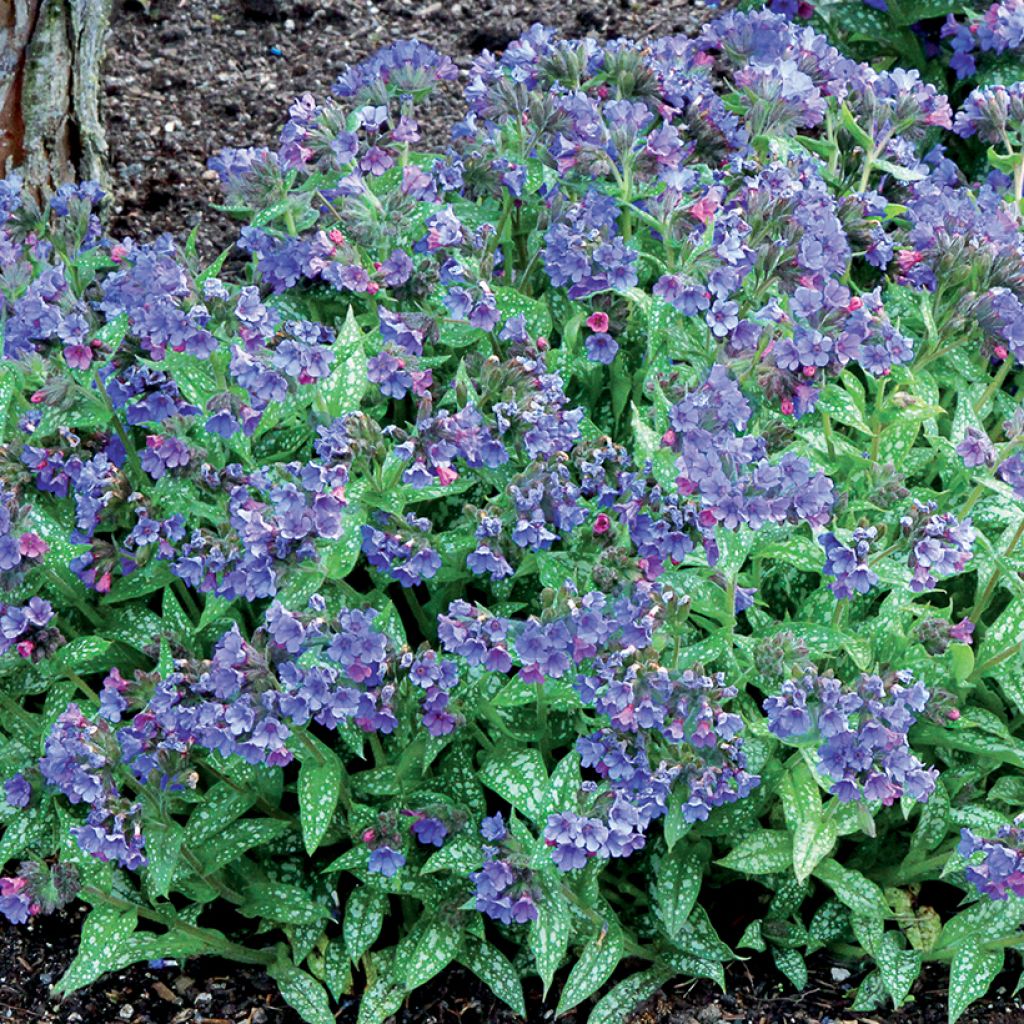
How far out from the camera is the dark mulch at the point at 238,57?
15.5ft

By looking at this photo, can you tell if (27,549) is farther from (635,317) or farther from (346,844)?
(635,317)

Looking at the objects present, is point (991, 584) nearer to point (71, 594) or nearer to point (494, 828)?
point (494, 828)

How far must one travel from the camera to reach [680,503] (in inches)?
99.9

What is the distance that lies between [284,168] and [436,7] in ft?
8.10

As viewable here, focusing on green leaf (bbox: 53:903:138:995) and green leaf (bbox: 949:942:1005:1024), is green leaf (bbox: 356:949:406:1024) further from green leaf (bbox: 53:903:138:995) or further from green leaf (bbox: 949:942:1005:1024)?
green leaf (bbox: 949:942:1005:1024)

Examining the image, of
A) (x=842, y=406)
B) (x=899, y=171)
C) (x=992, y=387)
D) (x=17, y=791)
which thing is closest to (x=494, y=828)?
(x=17, y=791)

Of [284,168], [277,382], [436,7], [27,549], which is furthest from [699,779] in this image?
[436,7]

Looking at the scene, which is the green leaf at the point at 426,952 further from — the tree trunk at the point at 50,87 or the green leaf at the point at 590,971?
the tree trunk at the point at 50,87

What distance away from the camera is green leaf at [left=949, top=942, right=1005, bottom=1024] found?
2.65 m

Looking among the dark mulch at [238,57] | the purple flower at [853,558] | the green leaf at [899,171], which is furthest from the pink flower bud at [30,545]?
the dark mulch at [238,57]

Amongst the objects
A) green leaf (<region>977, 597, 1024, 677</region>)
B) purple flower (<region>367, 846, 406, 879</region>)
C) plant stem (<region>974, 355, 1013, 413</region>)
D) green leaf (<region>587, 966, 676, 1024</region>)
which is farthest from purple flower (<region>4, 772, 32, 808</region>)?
plant stem (<region>974, 355, 1013, 413</region>)

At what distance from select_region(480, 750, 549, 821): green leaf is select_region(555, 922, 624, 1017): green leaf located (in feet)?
0.98

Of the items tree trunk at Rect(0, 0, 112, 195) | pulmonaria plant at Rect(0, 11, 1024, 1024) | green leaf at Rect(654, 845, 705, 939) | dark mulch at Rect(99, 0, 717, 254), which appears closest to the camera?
pulmonaria plant at Rect(0, 11, 1024, 1024)

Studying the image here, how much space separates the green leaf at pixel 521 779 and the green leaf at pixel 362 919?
1.15 ft
